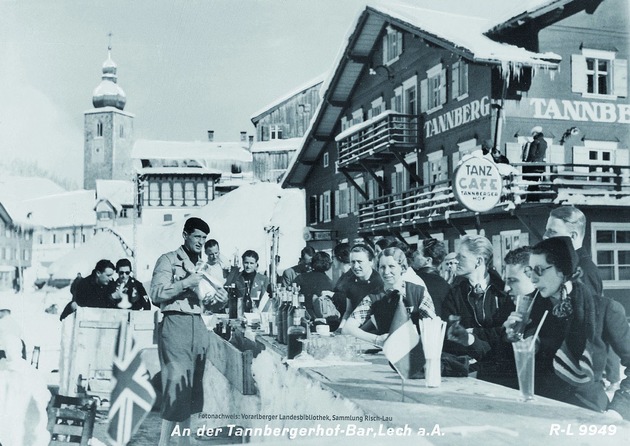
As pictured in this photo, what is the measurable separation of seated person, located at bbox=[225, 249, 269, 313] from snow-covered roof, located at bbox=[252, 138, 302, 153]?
33.9 inches

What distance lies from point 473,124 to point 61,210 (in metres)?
3.52

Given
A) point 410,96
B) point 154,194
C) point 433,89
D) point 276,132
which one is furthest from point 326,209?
point 410,96

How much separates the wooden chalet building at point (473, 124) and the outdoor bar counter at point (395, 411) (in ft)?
4.75

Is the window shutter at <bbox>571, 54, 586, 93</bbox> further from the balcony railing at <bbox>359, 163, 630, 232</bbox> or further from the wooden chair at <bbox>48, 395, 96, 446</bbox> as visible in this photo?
the wooden chair at <bbox>48, 395, 96, 446</bbox>

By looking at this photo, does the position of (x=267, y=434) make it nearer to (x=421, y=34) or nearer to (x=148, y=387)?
(x=148, y=387)

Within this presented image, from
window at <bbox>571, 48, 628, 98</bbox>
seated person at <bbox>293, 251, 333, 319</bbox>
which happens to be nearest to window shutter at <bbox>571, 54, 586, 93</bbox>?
window at <bbox>571, 48, 628, 98</bbox>

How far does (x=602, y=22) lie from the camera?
488cm

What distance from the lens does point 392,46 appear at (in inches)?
260

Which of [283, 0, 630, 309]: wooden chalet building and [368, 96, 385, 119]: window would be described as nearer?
[283, 0, 630, 309]: wooden chalet building

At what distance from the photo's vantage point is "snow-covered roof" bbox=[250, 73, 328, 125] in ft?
14.0

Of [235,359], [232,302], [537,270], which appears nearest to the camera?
[537,270]

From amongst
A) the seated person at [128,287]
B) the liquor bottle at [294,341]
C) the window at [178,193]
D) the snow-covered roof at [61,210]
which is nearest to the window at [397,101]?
the window at [178,193]

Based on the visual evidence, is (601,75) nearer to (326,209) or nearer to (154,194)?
(326,209)

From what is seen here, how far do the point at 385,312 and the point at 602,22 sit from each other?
3.04 meters
